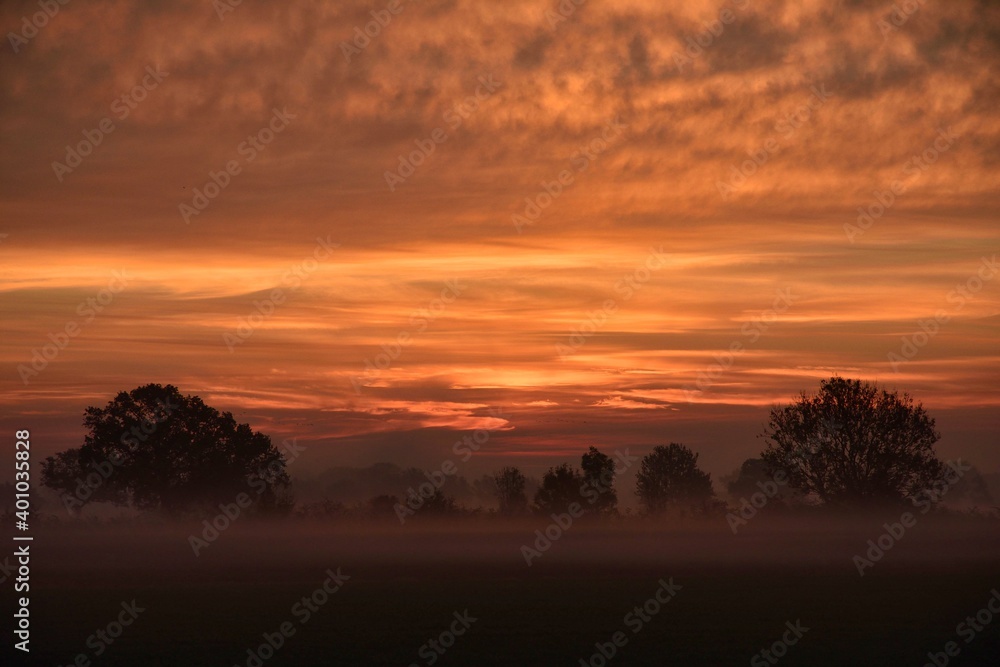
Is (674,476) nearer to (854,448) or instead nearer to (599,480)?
(599,480)

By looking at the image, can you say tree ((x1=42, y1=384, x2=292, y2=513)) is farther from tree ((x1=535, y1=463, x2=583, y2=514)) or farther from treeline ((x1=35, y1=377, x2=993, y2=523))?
tree ((x1=535, y1=463, x2=583, y2=514))

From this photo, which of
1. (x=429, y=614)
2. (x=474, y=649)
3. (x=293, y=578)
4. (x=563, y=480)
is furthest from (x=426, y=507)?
(x=474, y=649)

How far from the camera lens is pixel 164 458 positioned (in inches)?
4486

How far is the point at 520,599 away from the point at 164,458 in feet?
232

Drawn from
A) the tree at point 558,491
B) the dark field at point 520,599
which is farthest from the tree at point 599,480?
the dark field at point 520,599

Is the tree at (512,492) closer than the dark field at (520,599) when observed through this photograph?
No

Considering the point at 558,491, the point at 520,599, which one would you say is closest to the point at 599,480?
the point at 558,491

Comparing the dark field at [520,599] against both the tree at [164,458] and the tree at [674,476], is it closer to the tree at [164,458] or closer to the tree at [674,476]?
the tree at [164,458]

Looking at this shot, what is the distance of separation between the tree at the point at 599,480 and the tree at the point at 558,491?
2020mm

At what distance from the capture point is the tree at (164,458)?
113 metres

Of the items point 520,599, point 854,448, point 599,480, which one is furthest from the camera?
point 599,480

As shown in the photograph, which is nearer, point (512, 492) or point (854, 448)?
point (854, 448)

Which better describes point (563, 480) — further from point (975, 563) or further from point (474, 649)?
point (474, 649)

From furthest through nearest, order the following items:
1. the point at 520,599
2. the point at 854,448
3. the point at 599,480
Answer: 1. the point at 599,480
2. the point at 854,448
3. the point at 520,599
